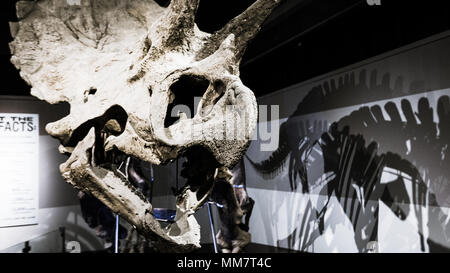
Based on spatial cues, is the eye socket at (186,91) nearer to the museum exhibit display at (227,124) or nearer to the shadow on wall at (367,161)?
the museum exhibit display at (227,124)

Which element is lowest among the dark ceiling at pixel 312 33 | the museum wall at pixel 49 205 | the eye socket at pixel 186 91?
the museum wall at pixel 49 205

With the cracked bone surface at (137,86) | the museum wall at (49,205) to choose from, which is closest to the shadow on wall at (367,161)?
the cracked bone surface at (137,86)

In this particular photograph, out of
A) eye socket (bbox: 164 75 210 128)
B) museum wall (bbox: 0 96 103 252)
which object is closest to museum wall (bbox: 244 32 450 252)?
eye socket (bbox: 164 75 210 128)

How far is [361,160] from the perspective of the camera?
8.07 ft

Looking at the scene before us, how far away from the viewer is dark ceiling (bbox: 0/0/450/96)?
213cm

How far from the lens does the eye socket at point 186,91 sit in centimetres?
153

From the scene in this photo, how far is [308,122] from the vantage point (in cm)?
287

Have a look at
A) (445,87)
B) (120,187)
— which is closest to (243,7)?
(445,87)

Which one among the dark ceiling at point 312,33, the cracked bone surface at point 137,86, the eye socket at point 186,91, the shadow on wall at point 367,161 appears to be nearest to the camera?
the cracked bone surface at point 137,86

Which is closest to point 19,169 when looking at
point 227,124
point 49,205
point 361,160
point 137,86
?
point 49,205

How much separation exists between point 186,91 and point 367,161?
4.53 ft

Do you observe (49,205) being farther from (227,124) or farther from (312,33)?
(312,33)

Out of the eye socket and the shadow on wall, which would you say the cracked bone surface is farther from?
the shadow on wall

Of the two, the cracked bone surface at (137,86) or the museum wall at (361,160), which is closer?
the cracked bone surface at (137,86)
